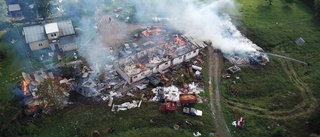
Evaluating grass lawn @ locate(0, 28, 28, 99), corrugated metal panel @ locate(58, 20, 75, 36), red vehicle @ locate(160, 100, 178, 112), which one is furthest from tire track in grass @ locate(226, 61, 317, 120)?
grass lawn @ locate(0, 28, 28, 99)

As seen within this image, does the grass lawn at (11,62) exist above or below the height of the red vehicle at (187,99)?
above

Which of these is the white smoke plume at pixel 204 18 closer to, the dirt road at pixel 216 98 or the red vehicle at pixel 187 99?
the dirt road at pixel 216 98

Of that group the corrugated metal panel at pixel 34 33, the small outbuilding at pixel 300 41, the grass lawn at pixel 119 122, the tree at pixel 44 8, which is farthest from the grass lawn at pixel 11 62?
the small outbuilding at pixel 300 41

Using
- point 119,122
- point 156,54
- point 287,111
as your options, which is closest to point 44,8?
point 156,54

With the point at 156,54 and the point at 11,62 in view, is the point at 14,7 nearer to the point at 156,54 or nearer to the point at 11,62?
the point at 11,62

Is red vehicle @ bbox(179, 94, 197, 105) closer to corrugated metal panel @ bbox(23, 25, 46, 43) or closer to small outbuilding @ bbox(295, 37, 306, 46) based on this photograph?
corrugated metal panel @ bbox(23, 25, 46, 43)

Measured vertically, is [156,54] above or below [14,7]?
below

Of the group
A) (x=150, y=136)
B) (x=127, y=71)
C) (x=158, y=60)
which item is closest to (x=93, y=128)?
(x=150, y=136)
